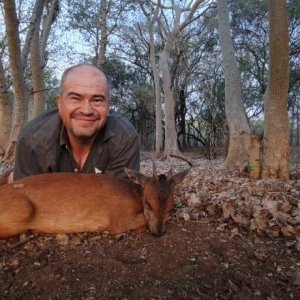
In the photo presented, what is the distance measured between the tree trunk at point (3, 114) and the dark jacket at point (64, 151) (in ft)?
28.5

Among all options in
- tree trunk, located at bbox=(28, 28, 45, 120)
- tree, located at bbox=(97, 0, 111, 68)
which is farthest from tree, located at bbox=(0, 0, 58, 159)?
tree, located at bbox=(97, 0, 111, 68)

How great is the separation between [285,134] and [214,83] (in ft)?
58.4

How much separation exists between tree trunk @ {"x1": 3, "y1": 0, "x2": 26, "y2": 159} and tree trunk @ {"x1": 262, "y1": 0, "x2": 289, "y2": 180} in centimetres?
653

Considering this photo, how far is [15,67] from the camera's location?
10953mm

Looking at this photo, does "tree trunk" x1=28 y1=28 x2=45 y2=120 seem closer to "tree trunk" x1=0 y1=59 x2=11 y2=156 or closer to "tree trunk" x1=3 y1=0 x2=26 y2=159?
"tree trunk" x1=0 y1=59 x2=11 y2=156

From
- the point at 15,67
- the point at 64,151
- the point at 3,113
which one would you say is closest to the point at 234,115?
the point at 64,151

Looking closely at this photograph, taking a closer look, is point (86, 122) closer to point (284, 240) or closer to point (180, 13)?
point (284, 240)

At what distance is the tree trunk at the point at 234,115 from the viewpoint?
370 inches

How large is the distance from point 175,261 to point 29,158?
2115mm

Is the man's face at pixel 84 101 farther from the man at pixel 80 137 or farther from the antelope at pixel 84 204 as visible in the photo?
the antelope at pixel 84 204

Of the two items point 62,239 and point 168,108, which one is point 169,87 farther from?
point 62,239

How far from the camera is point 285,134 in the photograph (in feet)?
23.1

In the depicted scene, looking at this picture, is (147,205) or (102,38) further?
(102,38)

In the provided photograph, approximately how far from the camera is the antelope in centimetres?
339
